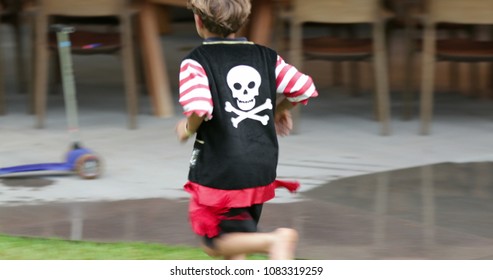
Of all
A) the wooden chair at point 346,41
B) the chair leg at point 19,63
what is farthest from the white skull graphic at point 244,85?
the chair leg at point 19,63

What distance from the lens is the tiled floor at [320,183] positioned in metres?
5.26

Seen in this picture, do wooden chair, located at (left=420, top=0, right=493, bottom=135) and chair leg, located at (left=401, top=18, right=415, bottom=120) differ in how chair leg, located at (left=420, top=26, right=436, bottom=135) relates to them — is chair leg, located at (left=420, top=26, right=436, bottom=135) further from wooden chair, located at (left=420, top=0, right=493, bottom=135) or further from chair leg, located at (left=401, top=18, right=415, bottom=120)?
chair leg, located at (left=401, top=18, right=415, bottom=120)

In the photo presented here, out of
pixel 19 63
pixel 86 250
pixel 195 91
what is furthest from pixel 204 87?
pixel 19 63

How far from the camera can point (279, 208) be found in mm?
5828

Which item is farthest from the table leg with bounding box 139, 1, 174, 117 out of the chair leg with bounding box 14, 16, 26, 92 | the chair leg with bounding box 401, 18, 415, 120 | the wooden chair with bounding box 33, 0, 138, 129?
the chair leg with bounding box 401, 18, 415, 120

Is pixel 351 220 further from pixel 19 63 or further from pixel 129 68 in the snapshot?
pixel 19 63

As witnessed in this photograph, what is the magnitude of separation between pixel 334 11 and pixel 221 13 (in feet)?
13.3

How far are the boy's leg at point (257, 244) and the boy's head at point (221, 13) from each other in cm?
78

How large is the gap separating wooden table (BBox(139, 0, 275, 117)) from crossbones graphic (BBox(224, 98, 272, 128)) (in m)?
4.52

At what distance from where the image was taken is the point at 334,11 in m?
7.74

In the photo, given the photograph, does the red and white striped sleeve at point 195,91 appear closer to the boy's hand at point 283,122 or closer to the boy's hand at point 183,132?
the boy's hand at point 183,132

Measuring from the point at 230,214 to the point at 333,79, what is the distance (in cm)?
640
